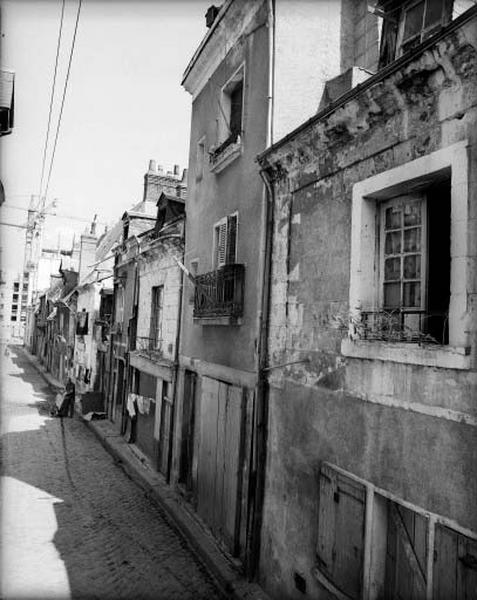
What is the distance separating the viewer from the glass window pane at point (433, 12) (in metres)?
5.67

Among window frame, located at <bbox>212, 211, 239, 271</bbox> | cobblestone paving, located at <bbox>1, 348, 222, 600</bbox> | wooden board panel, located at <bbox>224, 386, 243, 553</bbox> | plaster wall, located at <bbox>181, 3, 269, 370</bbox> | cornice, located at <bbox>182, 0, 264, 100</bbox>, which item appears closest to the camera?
cobblestone paving, located at <bbox>1, 348, 222, 600</bbox>

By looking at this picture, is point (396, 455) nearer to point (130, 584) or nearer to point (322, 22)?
point (130, 584)

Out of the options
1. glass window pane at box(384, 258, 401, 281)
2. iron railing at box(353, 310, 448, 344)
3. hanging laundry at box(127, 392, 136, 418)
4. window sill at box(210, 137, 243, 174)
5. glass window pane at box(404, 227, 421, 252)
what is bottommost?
hanging laundry at box(127, 392, 136, 418)

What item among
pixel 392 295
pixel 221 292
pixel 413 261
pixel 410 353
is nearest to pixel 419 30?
pixel 413 261

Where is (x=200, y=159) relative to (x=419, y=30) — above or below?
above

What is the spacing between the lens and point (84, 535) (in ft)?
30.7

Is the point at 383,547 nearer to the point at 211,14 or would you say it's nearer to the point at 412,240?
the point at 412,240

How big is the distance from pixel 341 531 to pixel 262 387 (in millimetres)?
2545

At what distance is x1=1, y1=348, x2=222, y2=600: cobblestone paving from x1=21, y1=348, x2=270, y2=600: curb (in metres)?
0.16

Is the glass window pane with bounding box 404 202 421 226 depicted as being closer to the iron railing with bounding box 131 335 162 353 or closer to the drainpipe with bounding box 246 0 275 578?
the drainpipe with bounding box 246 0 275 578

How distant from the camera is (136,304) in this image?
55.0 feet

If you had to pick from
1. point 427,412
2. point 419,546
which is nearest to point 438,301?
point 427,412

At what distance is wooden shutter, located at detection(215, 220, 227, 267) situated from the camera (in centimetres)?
953

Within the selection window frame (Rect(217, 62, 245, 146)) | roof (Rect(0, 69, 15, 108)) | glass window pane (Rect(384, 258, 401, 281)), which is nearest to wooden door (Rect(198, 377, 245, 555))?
glass window pane (Rect(384, 258, 401, 281))
